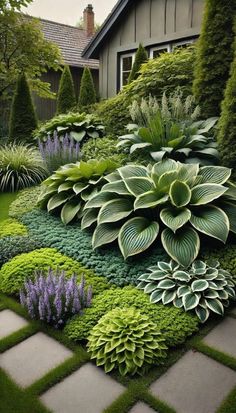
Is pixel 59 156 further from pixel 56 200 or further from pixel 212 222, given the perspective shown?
pixel 212 222

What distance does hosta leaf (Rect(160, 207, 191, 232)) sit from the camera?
2.74m

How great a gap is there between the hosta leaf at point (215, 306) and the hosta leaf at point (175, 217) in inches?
24.8

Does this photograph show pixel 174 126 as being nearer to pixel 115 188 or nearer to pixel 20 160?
pixel 115 188

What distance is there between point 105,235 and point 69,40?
16.0 meters

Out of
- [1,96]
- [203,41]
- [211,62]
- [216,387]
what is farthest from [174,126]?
[1,96]

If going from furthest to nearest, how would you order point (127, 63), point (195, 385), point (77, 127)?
point (127, 63), point (77, 127), point (195, 385)

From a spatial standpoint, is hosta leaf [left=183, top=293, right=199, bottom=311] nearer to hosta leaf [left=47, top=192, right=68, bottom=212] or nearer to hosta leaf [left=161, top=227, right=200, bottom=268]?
hosta leaf [left=161, top=227, right=200, bottom=268]

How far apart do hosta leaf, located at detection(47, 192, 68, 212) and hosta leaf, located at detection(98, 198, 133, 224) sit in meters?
0.86

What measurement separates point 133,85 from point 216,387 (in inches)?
215

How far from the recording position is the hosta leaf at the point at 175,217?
274 cm

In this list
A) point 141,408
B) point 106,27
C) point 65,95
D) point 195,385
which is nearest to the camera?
point 141,408

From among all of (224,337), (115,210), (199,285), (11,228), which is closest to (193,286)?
(199,285)

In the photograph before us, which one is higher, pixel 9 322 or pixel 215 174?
pixel 215 174

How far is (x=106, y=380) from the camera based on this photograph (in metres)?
1.79
